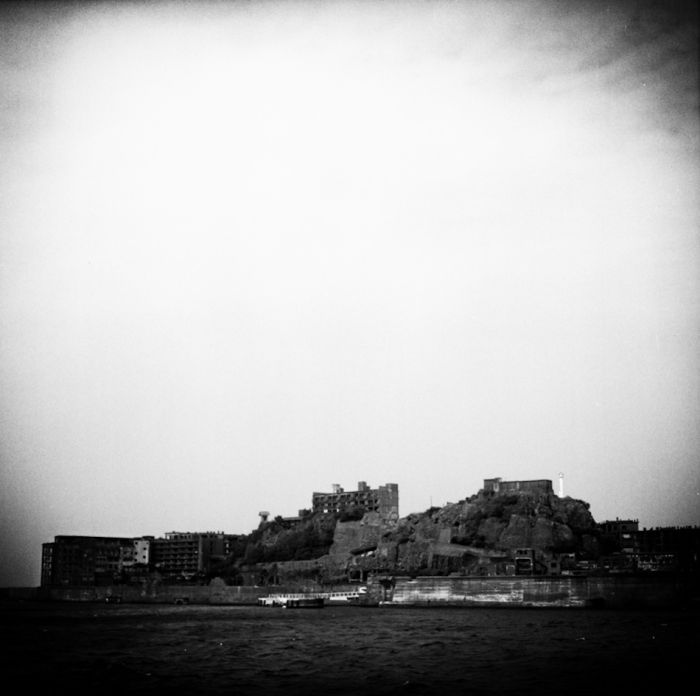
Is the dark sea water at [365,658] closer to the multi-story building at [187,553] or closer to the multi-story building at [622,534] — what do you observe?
the multi-story building at [622,534]

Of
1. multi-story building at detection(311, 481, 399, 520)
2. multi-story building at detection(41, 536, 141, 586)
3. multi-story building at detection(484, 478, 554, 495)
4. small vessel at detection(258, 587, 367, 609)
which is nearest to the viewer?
small vessel at detection(258, 587, 367, 609)

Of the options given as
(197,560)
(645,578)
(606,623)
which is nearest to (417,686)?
(606,623)

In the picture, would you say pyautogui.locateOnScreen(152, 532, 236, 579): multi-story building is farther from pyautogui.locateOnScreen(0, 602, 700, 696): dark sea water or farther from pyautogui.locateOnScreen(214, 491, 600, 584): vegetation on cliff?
pyautogui.locateOnScreen(0, 602, 700, 696): dark sea water

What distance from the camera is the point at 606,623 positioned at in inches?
2677

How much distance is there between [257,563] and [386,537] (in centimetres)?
3679

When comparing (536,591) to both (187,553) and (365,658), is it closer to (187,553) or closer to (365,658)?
(365,658)

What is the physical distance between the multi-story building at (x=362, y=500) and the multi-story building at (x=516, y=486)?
74.7 feet

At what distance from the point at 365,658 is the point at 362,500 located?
455 ft

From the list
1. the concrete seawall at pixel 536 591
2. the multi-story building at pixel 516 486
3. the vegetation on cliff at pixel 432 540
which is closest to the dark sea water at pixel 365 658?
the concrete seawall at pixel 536 591

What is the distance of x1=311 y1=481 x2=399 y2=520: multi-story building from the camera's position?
552ft

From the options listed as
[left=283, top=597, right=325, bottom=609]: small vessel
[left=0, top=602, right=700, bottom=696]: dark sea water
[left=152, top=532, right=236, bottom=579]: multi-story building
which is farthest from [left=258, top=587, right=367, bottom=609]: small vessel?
[left=152, top=532, right=236, bottom=579]: multi-story building

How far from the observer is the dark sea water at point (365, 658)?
3297 cm

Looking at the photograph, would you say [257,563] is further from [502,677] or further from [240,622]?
[502,677]

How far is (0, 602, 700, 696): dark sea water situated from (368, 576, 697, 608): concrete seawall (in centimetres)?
2155
